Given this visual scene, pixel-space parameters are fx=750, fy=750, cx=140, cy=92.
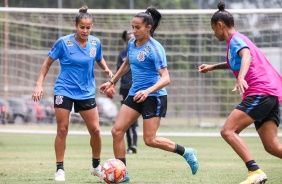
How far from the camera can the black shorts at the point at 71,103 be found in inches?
387

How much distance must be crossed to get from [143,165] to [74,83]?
8.38 ft

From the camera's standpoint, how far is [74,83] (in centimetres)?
993

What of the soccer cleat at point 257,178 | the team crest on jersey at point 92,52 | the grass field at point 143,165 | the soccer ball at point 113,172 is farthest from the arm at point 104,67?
the soccer cleat at point 257,178

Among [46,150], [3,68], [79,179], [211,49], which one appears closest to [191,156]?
[79,179]

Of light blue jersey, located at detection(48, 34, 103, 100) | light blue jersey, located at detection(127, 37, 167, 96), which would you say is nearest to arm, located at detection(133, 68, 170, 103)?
light blue jersey, located at detection(127, 37, 167, 96)

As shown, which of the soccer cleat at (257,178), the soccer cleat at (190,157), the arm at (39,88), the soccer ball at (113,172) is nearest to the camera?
the soccer cleat at (257,178)

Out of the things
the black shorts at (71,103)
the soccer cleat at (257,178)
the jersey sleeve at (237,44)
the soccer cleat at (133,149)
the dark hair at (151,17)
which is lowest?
the soccer cleat at (133,149)

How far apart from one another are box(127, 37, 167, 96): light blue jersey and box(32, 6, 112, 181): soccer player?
2.25ft

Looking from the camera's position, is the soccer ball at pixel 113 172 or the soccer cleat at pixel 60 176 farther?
the soccer cleat at pixel 60 176

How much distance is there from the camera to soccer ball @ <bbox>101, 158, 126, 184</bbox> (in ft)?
28.9

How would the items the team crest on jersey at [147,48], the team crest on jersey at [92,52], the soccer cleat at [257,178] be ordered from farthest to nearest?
the team crest on jersey at [92,52], the team crest on jersey at [147,48], the soccer cleat at [257,178]

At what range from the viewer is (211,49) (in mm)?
19109

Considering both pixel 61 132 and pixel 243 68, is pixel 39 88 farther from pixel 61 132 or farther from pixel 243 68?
pixel 243 68

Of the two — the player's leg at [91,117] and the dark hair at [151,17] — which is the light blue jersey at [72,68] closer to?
the player's leg at [91,117]
